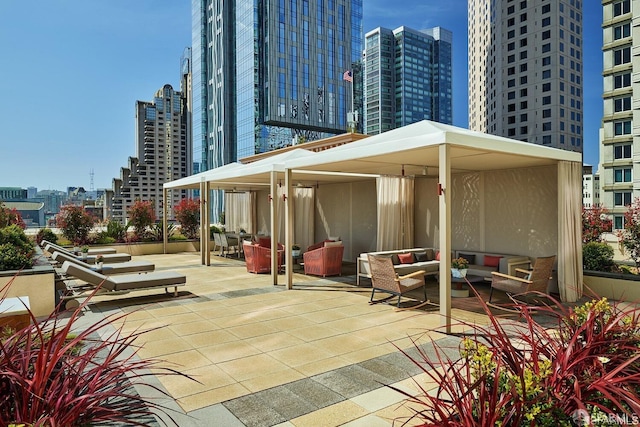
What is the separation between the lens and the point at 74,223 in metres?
14.3

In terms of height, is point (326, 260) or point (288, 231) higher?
point (288, 231)

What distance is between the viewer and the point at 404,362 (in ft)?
14.2

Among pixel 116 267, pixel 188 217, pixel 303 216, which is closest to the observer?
pixel 116 267

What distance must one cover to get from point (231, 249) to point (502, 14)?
70.4 metres

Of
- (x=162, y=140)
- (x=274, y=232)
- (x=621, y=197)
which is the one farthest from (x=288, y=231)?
(x=162, y=140)

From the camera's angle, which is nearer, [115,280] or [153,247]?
[115,280]

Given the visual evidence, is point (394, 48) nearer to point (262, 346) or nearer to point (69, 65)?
point (69, 65)

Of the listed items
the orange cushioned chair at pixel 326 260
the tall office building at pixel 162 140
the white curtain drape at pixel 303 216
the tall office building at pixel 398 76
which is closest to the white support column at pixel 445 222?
the orange cushioned chair at pixel 326 260

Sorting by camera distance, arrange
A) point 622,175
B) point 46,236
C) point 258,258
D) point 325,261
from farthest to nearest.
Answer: point 622,175
point 46,236
point 258,258
point 325,261

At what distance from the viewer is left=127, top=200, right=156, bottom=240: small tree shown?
1564cm

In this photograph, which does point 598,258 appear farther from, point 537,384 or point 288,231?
point 537,384

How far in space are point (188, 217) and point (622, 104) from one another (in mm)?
44188

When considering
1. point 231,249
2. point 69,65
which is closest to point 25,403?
point 231,249

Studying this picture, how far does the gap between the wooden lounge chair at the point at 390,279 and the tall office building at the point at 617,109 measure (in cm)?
4188
